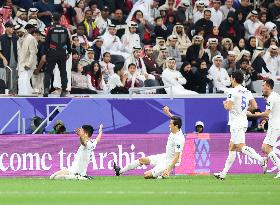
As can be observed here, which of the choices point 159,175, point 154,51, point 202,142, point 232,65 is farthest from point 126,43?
point 159,175

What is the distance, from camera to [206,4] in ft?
111

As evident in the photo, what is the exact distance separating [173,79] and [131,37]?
2.34 m

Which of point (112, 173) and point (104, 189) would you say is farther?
point (112, 173)

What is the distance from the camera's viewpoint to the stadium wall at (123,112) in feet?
92.3

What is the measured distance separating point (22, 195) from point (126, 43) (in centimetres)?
1392

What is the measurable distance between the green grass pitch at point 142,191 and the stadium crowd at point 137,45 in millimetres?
6256

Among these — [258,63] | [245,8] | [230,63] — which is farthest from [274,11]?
[230,63]

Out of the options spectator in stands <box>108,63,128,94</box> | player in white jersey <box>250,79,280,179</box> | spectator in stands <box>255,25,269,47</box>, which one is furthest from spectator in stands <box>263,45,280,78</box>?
player in white jersey <box>250,79,280,179</box>

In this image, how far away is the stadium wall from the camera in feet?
92.3

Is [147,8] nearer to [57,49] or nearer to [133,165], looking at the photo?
[57,49]

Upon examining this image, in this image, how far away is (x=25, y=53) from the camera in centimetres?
2806

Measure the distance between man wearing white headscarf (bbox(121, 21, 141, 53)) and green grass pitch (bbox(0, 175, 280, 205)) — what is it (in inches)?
353

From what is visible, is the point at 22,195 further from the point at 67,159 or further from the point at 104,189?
the point at 67,159

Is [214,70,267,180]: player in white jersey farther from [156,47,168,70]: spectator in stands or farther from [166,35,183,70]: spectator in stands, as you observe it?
[166,35,183,70]: spectator in stands
